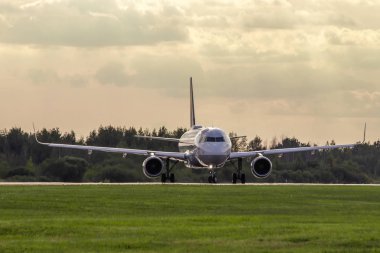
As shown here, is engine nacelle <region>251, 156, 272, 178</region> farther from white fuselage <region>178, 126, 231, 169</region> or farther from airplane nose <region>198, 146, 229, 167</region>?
airplane nose <region>198, 146, 229, 167</region>

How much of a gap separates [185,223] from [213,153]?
49.5m

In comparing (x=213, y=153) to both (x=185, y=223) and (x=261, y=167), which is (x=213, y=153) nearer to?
(x=261, y=167)

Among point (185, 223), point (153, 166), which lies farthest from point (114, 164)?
point (185, 223)

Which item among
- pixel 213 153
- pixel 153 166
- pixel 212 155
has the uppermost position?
pixel 213 153

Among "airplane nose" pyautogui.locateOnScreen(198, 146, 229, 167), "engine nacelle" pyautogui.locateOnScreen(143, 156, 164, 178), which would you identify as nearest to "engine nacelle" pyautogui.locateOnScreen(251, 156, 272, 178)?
"airplane nose" pyautogui.locateOnScreen(198, 146, 229, 167)

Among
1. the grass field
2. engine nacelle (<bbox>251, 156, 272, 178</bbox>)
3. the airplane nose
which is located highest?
the airplane nose

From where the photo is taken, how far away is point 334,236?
3497 cm

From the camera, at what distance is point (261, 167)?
93.4 meters

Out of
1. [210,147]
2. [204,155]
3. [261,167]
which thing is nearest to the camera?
[210,147]

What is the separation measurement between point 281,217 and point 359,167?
3367 inches

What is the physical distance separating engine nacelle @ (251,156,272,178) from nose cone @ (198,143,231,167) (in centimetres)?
378

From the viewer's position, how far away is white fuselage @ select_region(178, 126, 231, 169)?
89062 millimetres

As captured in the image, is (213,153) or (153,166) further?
(153,166)

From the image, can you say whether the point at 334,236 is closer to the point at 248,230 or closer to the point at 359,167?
the point at 248,230
